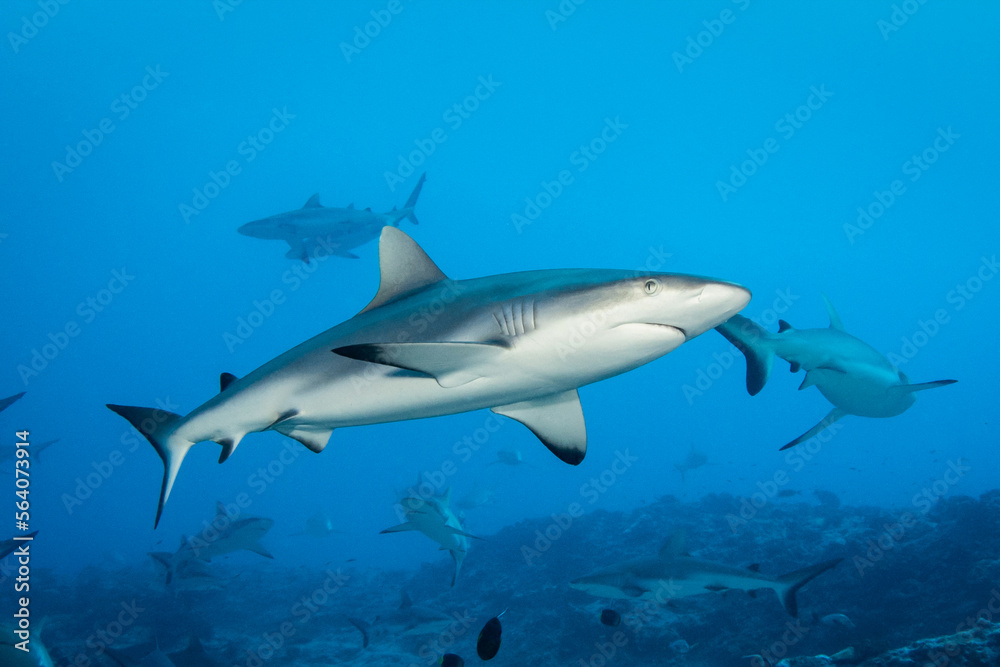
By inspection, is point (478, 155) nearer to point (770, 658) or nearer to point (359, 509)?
point (359, 509)

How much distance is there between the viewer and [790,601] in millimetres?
6289

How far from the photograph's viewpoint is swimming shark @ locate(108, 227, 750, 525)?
2064 mm

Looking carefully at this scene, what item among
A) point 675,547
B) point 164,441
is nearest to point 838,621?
point 675,547

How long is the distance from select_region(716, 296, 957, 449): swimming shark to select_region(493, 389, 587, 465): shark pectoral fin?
8.55 ft

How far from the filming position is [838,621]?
7.47 metres

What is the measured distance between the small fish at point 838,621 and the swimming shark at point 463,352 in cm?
732

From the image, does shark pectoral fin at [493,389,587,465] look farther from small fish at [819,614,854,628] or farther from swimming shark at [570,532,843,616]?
small fish at [819,614,854,628]

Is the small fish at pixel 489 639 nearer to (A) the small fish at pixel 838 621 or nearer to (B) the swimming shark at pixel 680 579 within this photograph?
(B) the swimming shark at pixel 680 579

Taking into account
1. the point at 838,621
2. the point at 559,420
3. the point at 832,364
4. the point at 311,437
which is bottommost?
the point at 838,621

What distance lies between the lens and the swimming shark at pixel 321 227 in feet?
43.7

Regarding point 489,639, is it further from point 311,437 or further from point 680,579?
point 680,579

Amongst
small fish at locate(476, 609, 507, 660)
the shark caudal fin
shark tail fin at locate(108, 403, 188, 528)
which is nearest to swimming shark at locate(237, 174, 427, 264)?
the shark caudal fin

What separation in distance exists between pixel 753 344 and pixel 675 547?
143 inches

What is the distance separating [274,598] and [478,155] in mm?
94299
